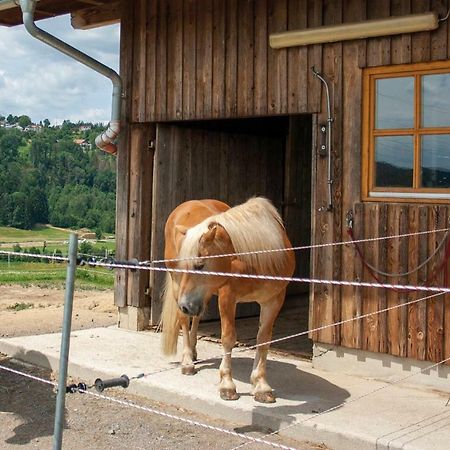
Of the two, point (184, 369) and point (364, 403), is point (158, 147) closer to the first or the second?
point (184, 369)

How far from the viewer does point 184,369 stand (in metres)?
5.86

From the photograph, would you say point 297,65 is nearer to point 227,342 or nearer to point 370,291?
point 370,291

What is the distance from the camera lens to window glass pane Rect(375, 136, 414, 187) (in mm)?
5559

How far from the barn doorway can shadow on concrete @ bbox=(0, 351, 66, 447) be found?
164 centimetres

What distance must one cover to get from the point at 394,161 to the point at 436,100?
58cm

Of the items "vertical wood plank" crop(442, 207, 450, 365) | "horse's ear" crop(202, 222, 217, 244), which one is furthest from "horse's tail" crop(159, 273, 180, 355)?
"vertical wood plank" crop(442, 207, 450, 365)

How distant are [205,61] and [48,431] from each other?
3.90 meters

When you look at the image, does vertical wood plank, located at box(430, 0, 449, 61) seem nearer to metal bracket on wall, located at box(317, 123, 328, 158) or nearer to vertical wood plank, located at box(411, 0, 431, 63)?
vertical wood plank, located at box(411, 0, 431, 63)

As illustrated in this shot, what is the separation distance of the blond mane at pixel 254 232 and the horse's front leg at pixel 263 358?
281 mm

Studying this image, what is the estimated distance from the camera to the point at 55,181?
6631cm

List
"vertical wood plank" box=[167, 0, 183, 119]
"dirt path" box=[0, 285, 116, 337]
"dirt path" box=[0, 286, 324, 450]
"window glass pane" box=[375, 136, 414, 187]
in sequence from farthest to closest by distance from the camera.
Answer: "dirt path" box=[0, 285, 116, 337], "vertical wood plank" box=[167, 0, 183, 119], "window glass pane" box=[375, 136, 414, 187], "dirt path" box=[0, 286, 324, 450]

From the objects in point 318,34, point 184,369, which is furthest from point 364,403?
point 318,34

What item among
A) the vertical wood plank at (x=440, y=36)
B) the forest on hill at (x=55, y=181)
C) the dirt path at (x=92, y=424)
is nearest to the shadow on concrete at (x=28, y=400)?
the dirt path at (x=92, y=424)

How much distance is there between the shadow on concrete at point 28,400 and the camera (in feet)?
15.5
